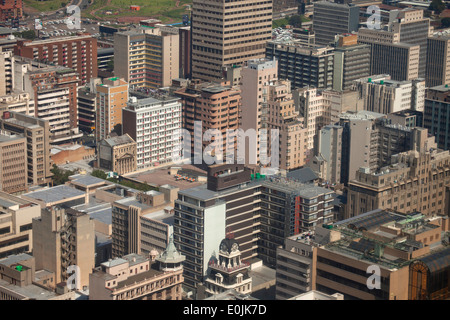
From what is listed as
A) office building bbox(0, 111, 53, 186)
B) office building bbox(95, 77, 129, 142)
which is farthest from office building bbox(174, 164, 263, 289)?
office building bbox(95, 77, 129, 142)

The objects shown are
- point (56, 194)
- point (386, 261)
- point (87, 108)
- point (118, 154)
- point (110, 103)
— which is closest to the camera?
Answer: point (386, 261)

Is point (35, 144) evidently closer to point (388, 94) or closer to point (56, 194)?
point (56, 194)

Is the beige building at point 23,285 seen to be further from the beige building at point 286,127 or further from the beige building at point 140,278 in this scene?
the beige building at point 286,127

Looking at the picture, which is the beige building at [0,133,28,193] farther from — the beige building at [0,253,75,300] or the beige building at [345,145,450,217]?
the beige building at [345,145,450,217]

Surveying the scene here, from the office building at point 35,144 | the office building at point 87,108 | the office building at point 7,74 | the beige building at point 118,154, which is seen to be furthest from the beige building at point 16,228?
the office building at point 7,74

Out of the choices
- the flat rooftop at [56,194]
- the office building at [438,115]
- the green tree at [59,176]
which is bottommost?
the green tree at [59,176]

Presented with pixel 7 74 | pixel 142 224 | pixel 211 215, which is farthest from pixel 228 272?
pixel 7 74
